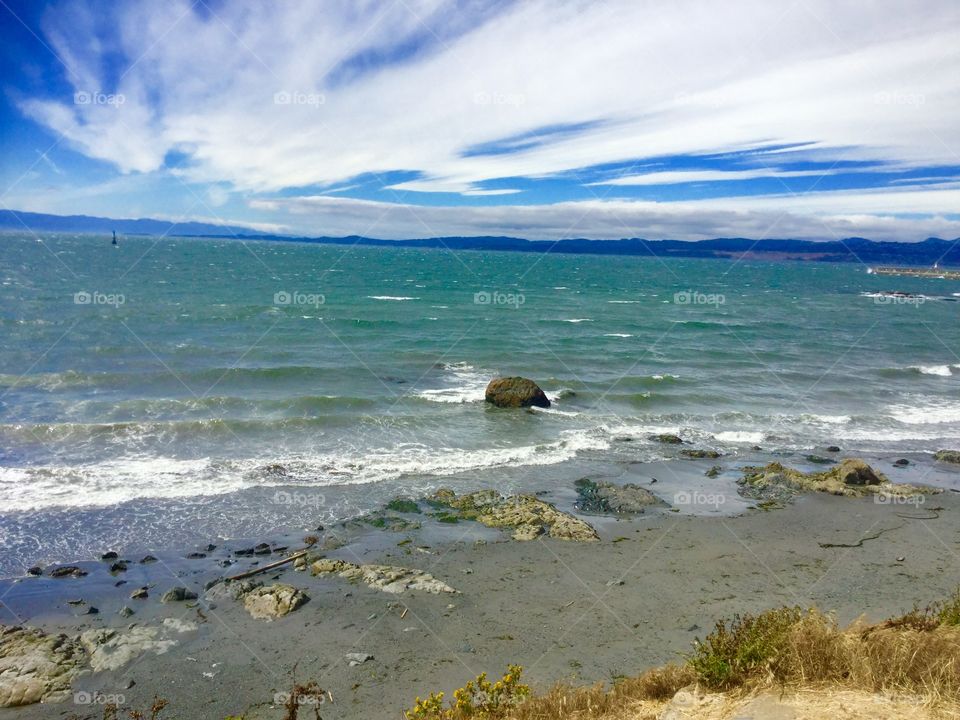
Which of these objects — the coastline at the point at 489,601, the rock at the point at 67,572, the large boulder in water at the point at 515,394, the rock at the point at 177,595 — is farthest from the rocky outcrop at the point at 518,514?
the large boulder in water at the point at 515,394

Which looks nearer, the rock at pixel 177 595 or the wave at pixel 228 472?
the rock at pixel 177 595

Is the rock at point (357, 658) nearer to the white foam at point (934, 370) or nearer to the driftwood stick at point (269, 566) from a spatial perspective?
the driftwood stick at point (269, 566)

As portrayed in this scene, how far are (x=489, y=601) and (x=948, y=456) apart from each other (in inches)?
691

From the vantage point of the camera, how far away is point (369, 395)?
994 inches

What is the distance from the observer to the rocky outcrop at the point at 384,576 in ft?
36.9

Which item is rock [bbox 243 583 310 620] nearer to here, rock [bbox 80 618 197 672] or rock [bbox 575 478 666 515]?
rock [bbox 80 618 197 672]

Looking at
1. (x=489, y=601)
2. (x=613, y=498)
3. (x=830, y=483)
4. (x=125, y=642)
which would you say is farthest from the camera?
(x=830, y=483)

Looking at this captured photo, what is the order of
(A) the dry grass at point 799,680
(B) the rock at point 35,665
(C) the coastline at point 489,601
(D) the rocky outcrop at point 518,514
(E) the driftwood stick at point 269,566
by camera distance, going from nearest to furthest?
(A) the dry grass at point 799,680, (B) the rock at point 35,665, (C) the coastline at point 489,601, (E) the driftwood stick at point 269,566, (D) the rocky outcrop at point 518,514

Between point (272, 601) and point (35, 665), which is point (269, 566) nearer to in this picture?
point (272, 601)

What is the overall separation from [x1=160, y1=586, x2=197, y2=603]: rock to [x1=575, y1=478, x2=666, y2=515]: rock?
8685 millimetres

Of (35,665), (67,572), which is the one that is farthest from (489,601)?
(67,572)

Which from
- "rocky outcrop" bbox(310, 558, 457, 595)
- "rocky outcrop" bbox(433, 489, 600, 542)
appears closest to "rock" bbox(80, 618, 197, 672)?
"rocky outcrop" bbox(310, 558, 457, 595)

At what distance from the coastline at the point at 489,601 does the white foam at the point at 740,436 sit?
6.58 m

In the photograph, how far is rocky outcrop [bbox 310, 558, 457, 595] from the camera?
36.9 ft
